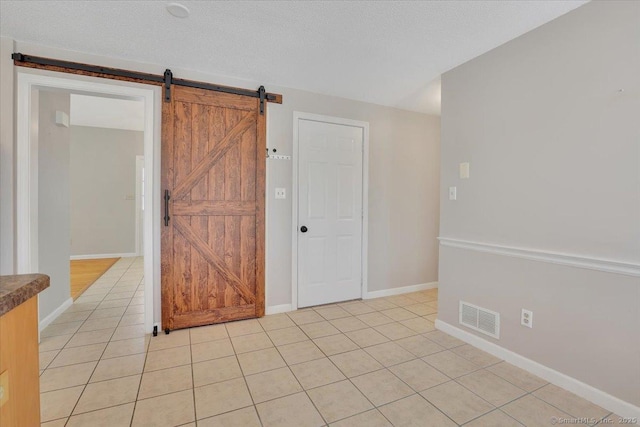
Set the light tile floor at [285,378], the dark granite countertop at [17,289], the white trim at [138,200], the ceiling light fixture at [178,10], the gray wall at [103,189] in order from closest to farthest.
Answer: the dark granite countertop at [17,289] < the light tile floor at [285,378] < the ceiling light fixture at [178,10] < the gray wall at [103,189] < the white trim at [138,200]

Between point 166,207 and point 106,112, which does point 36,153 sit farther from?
point 106,112

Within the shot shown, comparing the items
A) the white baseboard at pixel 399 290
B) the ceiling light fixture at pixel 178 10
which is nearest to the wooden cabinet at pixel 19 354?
the ceiling light fixture at pixel 178 10

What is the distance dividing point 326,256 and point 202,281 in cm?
140

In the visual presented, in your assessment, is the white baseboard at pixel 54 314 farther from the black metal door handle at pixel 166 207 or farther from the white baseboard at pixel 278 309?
the white baseboard at pixel 278 309

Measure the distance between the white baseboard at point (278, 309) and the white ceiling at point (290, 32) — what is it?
7.96ft

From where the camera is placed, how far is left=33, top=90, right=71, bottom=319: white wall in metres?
2.94

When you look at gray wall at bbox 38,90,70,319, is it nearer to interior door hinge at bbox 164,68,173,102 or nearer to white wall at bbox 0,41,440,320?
interior door hinge at bbox 164,68,173,102

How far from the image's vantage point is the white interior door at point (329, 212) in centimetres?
350

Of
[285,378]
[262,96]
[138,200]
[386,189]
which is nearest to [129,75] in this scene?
[262,96]

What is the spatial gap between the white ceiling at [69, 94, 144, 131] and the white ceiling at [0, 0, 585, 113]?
2236 millimetres

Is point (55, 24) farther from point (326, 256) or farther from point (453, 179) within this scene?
point (453, 179)

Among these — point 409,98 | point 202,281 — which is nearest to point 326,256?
point 202,281

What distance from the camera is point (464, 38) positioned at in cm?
236

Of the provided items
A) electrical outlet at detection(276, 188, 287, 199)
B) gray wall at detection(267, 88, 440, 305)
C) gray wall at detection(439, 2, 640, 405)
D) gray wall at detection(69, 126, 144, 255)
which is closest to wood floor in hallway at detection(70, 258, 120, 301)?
gray wall at detection(69, 126, 144, 255)
